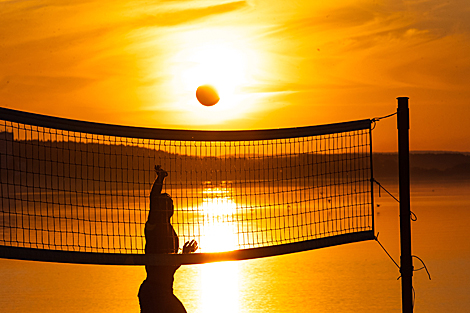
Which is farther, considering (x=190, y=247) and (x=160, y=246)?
(x=190, y=247)

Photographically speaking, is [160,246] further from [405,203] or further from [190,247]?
[405,203]

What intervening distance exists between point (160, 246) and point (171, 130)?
1.85 meters

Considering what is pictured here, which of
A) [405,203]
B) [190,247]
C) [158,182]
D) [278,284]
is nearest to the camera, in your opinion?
[405,203]

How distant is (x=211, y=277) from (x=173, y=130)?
21.8 meters

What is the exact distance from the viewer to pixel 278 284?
26875 millimetres

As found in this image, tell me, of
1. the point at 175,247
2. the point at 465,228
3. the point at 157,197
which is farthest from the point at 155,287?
the point at 465,228

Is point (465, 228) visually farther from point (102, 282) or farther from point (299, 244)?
point (299, 244)

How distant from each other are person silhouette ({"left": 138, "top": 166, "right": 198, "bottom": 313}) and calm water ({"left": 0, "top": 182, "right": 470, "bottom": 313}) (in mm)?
11975

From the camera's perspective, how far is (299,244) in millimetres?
8867

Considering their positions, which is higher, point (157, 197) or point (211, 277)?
point (157, 197)

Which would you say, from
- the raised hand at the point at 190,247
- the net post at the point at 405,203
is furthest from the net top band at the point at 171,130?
the raised hand at the point at 190,247

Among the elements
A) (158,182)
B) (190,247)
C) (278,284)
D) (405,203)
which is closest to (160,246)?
(190,247)

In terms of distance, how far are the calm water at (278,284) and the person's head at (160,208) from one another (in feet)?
42.4

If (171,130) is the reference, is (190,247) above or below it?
below
